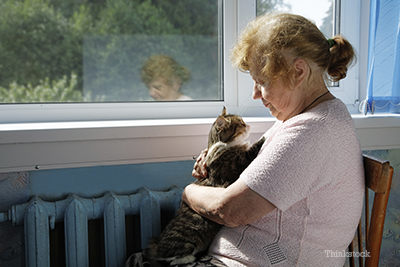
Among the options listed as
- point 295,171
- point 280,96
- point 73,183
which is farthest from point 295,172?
point 73,183

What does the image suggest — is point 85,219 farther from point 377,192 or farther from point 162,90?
point 377,192

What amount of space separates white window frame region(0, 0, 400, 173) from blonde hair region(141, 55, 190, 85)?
15 cm

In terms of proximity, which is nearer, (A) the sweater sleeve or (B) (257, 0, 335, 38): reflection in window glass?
(A) the sweater sleeve

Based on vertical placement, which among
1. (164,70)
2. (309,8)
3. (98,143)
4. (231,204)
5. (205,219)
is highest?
(309,8)

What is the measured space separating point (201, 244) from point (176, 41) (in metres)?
1.07

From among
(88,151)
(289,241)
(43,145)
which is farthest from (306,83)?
(43,145)

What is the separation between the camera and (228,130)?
1198 millimetres

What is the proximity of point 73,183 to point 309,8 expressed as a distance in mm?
1548

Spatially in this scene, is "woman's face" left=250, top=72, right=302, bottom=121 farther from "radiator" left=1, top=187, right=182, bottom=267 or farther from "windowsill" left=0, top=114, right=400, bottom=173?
"radiator" left=1, top=187, right=182, bottom=267

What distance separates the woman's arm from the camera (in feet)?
2.74

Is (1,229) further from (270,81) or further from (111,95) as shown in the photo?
(270,81)

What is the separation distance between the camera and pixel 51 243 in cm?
128

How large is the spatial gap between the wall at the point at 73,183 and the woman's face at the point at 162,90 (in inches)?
16.9

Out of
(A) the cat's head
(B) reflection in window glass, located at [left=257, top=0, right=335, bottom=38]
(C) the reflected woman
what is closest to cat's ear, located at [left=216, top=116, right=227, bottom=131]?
(A) the cat's head
